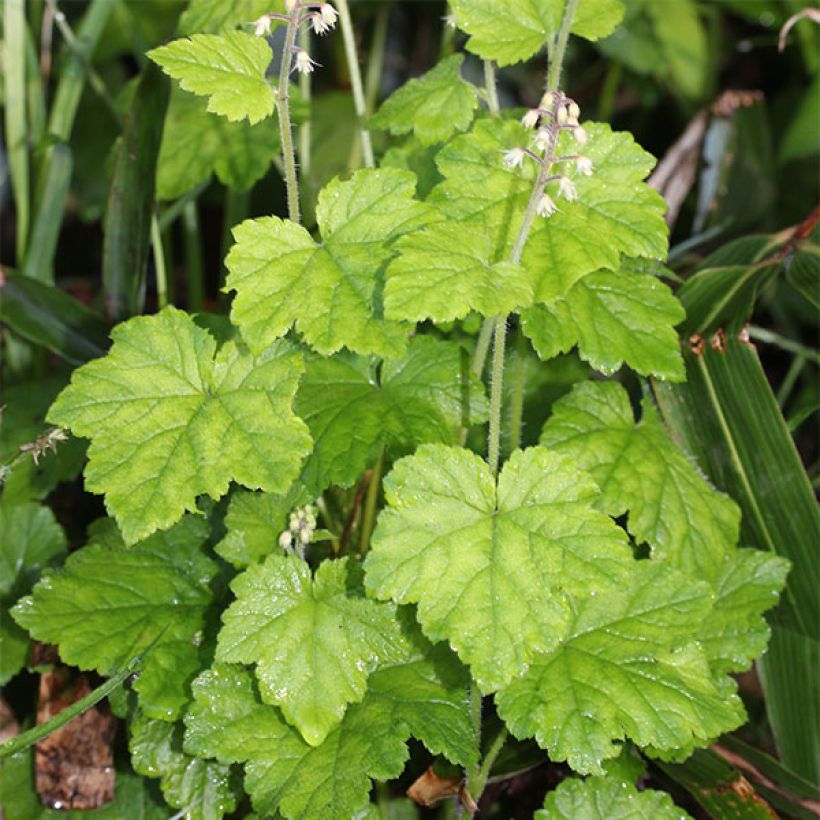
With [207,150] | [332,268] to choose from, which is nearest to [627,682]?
[332,268]

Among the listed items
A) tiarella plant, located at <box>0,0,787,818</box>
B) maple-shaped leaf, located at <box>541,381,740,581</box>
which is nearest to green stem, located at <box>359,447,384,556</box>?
tiarella plant, located at <box>0,0,787,818</box>

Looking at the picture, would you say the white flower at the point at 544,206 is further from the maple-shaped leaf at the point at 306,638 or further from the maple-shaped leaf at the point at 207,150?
the maple-shaped leaf at the point at 207,150

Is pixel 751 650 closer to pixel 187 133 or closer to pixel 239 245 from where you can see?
pixel 239 245

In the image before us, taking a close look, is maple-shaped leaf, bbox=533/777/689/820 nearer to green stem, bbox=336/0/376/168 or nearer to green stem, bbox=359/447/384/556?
green stem, bbox=359/447/384/556

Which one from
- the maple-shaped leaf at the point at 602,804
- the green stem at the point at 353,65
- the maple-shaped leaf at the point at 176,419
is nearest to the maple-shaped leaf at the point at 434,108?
the green stem at the point at 353,65

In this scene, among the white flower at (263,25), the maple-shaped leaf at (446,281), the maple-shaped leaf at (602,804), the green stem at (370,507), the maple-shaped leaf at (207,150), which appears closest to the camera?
the maple-shaped leaf at (446,281)

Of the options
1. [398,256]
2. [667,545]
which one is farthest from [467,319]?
[667,545]
